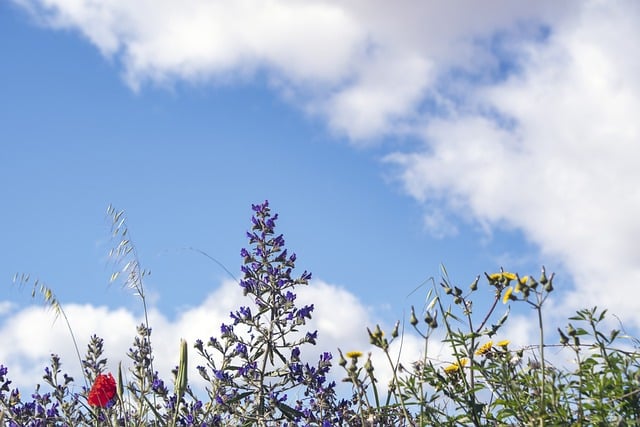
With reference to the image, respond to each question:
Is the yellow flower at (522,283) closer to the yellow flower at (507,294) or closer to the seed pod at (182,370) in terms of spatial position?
the yellow flower at (507,294)

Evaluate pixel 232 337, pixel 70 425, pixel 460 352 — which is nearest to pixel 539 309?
pixel 460 352

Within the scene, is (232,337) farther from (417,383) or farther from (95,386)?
(417,383)

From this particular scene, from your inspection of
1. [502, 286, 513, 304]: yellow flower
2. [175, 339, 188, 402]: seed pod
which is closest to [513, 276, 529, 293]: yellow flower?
[502, 286, 513, 304]: yellow flower

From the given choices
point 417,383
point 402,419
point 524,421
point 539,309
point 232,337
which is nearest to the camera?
point 539,309

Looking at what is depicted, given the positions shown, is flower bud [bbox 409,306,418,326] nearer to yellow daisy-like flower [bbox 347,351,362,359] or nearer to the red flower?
yellow daisy-like flower [bbox 347,351,362,359]

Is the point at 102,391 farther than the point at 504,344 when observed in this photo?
Yes

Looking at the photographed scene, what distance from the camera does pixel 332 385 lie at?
530cm

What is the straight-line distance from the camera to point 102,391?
5.23m

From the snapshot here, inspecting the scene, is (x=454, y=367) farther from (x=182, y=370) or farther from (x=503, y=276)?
(x=182, y=370)

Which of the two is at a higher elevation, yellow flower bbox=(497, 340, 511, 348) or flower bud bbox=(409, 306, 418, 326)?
yellow flower bbox=(497, 340, 511, 348)

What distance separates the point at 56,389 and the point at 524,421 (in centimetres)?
335

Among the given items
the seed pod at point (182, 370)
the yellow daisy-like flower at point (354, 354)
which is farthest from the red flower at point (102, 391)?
the yellow daisy-like flower at point (354, 354)

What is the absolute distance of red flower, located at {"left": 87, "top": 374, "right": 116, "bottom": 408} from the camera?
5.22 m

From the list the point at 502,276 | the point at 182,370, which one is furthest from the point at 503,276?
the point at 182,370
